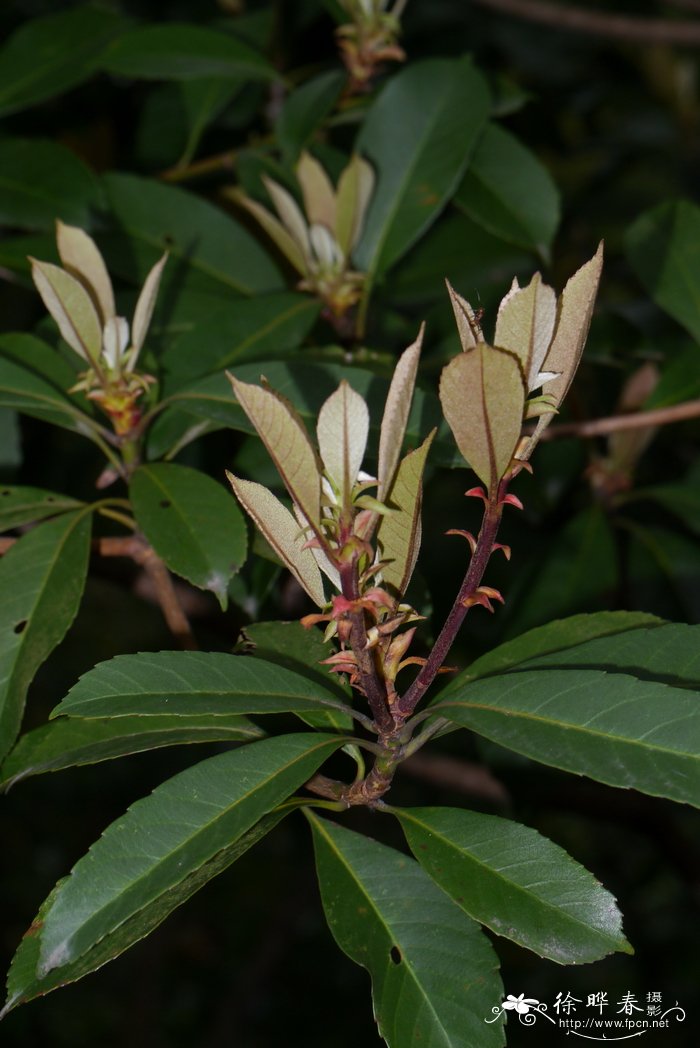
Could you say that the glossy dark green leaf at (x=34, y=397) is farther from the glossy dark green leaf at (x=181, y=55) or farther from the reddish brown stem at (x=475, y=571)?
the glossy dark green leaf at (x=181, y=55)

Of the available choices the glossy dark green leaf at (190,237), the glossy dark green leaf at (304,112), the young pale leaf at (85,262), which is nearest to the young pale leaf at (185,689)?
the young pale leaf at (85,262)

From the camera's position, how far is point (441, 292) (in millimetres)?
1358

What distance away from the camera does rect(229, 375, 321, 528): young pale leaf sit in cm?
59

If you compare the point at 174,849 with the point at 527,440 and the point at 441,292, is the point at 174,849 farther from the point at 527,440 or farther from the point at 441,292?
the point at 441,292

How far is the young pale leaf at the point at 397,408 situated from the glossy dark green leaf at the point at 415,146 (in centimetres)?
65

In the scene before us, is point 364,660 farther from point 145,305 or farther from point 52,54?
point 52,54

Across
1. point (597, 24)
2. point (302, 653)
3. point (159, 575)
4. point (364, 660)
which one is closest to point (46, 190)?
point (159, 575)

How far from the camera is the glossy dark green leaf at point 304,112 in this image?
1272 millimetres

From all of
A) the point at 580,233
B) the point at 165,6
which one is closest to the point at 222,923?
the point at 580,233

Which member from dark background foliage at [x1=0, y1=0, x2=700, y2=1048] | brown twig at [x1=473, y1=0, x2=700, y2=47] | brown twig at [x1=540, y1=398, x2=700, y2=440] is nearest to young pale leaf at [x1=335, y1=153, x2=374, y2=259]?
dark background foliage at [x1=0, y1=0, x2=700, y2=1048]

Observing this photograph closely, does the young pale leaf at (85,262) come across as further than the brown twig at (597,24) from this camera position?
No

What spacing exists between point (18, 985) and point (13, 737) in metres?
0.17

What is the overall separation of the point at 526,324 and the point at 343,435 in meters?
0.12

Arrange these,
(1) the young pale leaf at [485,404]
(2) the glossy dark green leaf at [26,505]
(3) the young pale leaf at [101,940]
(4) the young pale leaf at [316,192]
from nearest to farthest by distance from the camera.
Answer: (1) the young pale leaf at [485,404]
(3) the young pale leaf at [101,940]
(2) the glossy dark green leaf at [26,505]
(4) the young pale leaf at [316,192]
